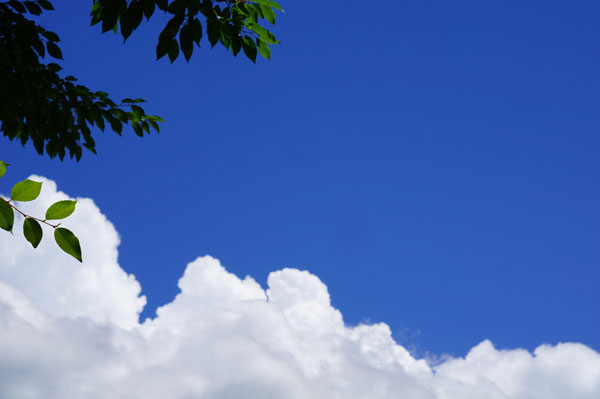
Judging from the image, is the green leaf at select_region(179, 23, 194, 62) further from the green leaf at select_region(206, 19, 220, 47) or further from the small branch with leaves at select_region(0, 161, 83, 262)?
the small branch with leaves at select_region(0, 161, 83, 262)

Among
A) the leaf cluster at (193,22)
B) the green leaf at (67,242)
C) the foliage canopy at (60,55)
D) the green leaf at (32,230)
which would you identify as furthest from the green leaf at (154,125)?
the green leaf at (67,242)

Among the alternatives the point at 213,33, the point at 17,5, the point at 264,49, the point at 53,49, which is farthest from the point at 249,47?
the point at 17,5

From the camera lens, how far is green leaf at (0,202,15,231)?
1.96 meters

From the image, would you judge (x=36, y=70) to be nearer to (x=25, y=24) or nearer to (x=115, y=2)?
(x=25, y=24)

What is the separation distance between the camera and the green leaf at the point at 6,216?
1965 mm

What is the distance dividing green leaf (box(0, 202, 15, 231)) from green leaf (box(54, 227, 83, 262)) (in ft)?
0.59

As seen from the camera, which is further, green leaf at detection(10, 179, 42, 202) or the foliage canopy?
the foliage canopy

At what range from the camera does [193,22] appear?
406 centimetres

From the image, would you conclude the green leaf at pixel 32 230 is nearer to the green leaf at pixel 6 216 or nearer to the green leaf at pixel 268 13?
the green leaf at pixel 6 216

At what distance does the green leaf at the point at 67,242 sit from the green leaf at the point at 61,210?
0.17 feet

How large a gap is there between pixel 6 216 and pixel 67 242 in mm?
256

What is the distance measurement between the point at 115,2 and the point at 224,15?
4.00 ft

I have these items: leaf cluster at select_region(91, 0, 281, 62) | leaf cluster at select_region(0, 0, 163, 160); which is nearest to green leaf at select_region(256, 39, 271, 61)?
leaf cluster at select_region(91, 0, 281, 62)

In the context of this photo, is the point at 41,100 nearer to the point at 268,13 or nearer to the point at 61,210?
the point at 268,13
